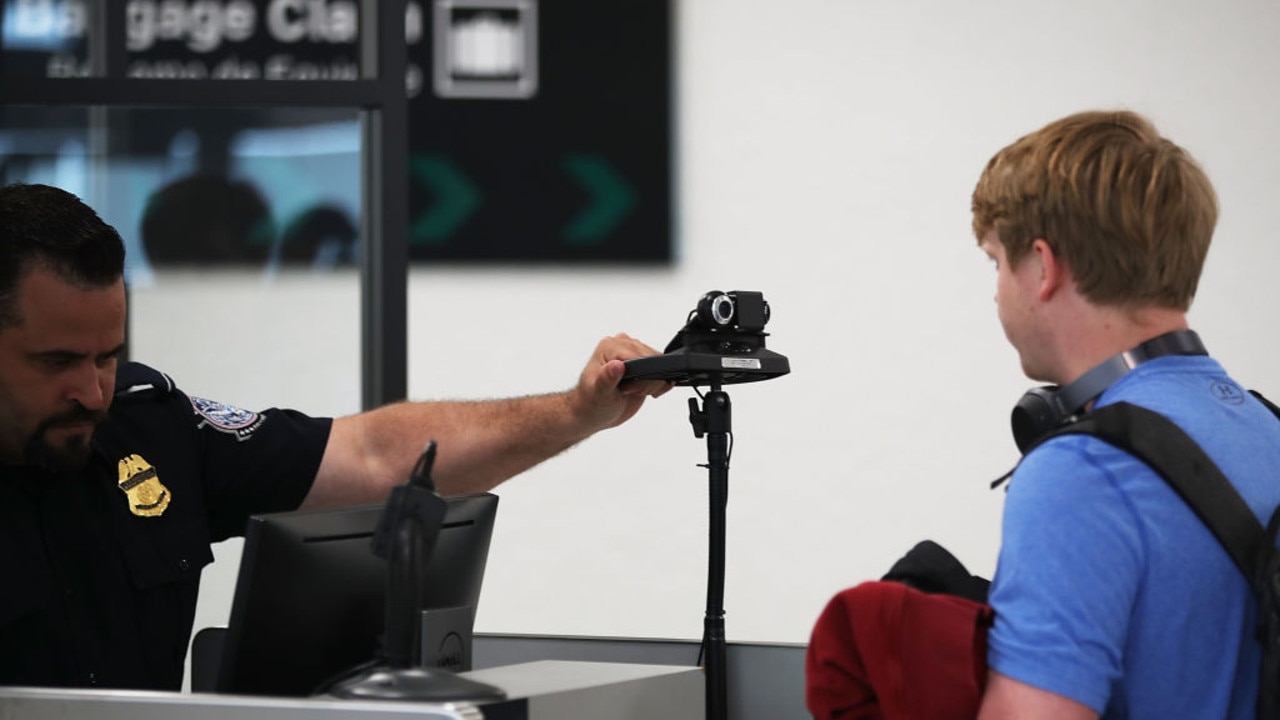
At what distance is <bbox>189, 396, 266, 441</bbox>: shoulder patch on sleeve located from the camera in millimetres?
2154

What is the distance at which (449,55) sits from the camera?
12.6 ft

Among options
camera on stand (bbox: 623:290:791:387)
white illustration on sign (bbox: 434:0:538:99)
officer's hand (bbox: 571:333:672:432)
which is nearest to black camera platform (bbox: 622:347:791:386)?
camera on stand (bbox: 623:290:791:387)

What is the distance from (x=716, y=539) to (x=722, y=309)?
0.27 metres

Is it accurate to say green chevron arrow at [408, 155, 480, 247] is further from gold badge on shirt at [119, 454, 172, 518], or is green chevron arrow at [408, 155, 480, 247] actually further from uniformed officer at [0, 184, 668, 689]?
gold badge on shirt at [119, 454, 172, 518]

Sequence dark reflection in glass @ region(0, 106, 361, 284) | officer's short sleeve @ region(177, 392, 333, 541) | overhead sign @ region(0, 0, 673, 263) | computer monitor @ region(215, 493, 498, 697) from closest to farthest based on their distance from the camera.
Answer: computer monitor @ region(215, 493, 498, 697)
officer's short sleeve @ region(177, 392, 333, 541)
dark reflection in glass @ region(0, 106, 361, 284)
overhead sign @ region(0, 0, 673, 263)

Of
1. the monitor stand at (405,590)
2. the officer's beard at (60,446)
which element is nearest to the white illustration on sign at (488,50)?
the officer's beard at (60,446)

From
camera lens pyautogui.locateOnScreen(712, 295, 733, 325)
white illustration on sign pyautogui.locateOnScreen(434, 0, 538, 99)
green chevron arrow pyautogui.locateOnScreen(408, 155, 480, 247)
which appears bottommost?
camera lens pyautogui.locateOnScreen(712, 295, 733, 325)

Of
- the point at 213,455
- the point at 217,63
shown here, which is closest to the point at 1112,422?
the point at 213,455

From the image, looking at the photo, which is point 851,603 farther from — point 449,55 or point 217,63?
point 449,55

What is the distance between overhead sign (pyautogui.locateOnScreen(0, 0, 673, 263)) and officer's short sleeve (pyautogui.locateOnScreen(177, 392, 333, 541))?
1670mm

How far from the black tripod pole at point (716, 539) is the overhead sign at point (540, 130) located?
210 cm

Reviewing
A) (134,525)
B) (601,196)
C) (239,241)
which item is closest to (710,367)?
(134,525)

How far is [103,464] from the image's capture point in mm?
1997

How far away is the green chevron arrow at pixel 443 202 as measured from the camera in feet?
12.6
